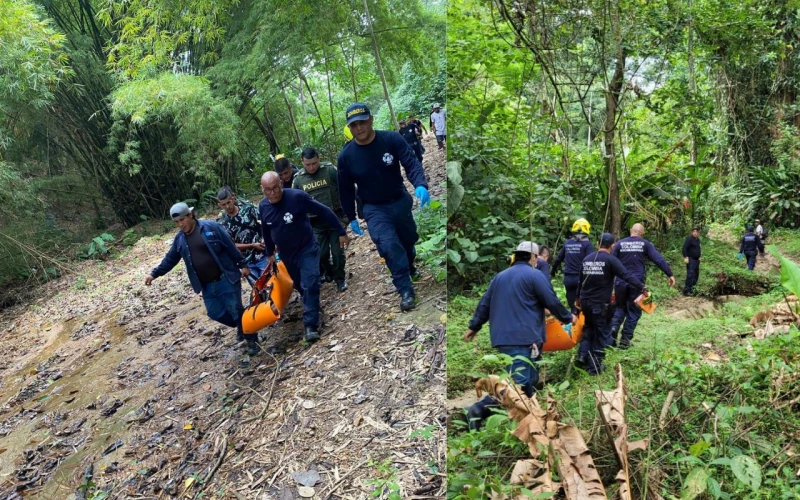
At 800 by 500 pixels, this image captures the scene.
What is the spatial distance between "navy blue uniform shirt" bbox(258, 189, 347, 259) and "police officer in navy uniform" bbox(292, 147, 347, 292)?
61cm

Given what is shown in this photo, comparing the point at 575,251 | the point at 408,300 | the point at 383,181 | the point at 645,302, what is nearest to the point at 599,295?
the point at 645,302

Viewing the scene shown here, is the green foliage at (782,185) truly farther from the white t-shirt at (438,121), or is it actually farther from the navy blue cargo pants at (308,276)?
the navy blue cargo pants at (308,276)

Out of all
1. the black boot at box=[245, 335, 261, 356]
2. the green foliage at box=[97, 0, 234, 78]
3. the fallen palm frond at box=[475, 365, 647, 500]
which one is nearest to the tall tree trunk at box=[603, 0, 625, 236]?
the fallen palm frond at box=[475, 365, 647, 500]

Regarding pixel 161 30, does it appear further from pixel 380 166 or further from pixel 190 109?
pixel 380 166

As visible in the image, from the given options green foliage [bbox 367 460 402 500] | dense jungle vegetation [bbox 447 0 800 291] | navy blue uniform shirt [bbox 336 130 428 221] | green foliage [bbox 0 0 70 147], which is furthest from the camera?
green foliage [bbox 0 0 70 147]

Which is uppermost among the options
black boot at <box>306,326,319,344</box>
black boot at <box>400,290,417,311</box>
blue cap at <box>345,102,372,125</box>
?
blue cap at <box>345,102,372,125</box>

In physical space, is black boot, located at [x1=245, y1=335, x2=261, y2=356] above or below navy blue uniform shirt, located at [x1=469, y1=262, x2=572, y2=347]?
below

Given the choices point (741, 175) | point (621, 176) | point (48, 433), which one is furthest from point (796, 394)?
point (741, 175)

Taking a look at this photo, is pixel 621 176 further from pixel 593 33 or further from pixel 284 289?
pixel 284 289

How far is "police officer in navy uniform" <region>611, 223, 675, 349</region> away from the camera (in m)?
3.90

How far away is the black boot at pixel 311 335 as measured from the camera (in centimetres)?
412

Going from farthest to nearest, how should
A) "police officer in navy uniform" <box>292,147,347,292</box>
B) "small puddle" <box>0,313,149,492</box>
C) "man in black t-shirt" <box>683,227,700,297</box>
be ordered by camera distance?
"police officer in navy uniform" <box>292,147,347,292</box>
"man in black t-shirt" <box>683,227,700,297</box>
"small puddle" <box>0,313,149,492</box>

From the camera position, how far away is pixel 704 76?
5.98 metres

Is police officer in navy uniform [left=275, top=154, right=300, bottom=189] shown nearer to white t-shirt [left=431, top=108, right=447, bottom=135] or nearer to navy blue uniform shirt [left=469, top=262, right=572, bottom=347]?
navy blue uniform shirt [left=469, top=262, right=572, bottom=347]
